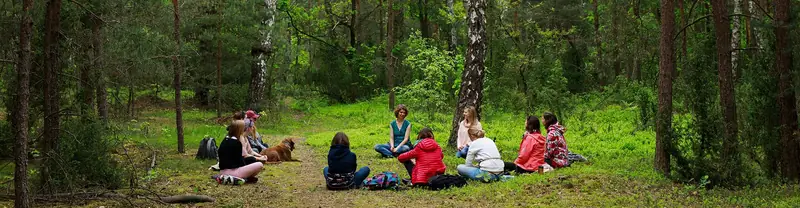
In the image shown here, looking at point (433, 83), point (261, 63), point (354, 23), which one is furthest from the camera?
point (354, 23)

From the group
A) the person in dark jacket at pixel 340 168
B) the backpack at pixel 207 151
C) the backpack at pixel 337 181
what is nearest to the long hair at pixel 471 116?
the person in dark jacket at pixel 340 168

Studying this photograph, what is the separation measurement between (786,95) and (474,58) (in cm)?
682

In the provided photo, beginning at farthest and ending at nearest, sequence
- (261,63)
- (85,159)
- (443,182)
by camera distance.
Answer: (261,63) → (443,182) → (85,159)

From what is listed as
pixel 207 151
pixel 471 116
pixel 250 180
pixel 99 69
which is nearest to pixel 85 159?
pixel 99 69

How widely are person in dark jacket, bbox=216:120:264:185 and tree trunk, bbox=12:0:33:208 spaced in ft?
14.5

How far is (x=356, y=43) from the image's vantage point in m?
38.1

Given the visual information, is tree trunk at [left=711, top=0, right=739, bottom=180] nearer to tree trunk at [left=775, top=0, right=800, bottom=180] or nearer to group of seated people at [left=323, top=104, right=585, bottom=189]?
tree trunk at [left=775, top=0, right=800, bottom=180]

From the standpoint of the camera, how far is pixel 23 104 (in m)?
7.77

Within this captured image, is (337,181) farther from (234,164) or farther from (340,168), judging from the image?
(234,164)

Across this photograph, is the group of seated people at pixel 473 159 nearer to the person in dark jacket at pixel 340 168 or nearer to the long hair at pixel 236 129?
the person in dark jacket at pixel 340 168

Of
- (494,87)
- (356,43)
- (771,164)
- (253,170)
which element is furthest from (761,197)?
(356,43)

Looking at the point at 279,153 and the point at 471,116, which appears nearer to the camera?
the point at 471,116

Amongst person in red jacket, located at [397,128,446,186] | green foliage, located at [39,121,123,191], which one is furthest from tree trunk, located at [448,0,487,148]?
green foliage, located at [39,121,123,191]

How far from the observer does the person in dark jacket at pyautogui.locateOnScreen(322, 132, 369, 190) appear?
11.7 m
